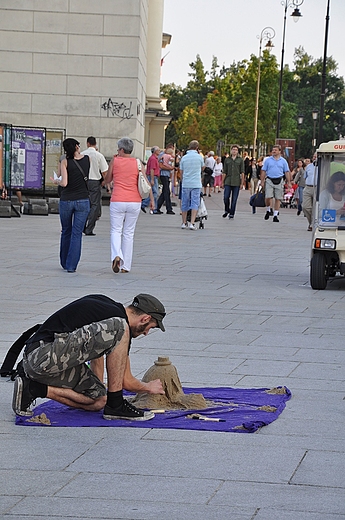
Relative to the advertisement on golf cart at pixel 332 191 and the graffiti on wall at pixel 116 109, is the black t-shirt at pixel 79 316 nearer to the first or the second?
the advertisement on golf cart at pixel 332 191

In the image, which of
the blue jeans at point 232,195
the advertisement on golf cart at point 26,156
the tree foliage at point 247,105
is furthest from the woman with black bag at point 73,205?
the tree foliage at point 247,105

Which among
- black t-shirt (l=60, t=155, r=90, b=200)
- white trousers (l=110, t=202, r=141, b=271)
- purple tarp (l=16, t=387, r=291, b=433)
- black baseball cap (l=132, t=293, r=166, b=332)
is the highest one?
black t-shirt (l=60, t=155, r=90, b=200)

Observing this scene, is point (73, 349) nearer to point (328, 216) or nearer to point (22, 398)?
point (22, 398)

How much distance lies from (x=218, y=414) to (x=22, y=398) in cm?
117

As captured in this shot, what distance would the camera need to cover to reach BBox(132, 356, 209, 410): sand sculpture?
6206 millimetres

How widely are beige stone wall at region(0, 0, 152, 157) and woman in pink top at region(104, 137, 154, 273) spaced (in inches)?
604

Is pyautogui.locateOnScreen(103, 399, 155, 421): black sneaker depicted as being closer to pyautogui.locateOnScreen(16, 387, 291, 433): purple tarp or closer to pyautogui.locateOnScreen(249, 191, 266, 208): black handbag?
pyautogui.locateOnScreen(16, 387, 291, 433): purple tarp

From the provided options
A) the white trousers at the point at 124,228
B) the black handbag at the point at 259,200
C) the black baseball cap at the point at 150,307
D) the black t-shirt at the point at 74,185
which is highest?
the black t-shirt at the point at 74,185

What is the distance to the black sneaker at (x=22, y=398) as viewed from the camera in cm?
587

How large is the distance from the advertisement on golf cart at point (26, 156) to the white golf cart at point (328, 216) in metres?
13.6

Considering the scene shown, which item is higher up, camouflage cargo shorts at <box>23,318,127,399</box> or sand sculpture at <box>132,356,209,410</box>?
camouflage cargo shorts at <box>23,318,127,399</box>

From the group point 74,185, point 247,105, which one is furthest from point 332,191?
point 247,105

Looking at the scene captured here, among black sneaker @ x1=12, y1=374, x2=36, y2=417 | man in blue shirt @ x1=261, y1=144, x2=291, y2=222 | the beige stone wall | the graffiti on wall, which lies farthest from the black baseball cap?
the graffiti on wall

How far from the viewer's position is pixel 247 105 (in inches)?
2721
